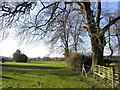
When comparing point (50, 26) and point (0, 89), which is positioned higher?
point (50, 26)

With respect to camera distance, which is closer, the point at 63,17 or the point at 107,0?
the point at 107,0

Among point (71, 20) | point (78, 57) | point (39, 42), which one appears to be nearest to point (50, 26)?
point (39, 42)

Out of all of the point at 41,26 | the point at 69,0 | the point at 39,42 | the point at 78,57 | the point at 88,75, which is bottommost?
the point at 88,75

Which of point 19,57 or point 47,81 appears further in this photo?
point 19,57

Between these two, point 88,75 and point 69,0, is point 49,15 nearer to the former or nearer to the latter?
point 69,0

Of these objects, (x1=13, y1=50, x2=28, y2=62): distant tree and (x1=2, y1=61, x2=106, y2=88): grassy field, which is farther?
(x1=13, y1=50, x2=28, y2=62): distant tree

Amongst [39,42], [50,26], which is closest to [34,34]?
A: [39,42]

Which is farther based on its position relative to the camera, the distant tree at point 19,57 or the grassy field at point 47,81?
the distant tree at point 19,57

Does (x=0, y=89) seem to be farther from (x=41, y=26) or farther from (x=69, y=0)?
(x=69, y=0)

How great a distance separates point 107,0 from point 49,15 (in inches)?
174

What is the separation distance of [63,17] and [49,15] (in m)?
1.26

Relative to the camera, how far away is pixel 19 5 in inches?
312

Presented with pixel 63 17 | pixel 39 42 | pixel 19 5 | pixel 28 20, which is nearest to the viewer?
pixel 19 5

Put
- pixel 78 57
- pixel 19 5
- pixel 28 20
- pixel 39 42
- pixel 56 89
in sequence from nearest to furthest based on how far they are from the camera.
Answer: pixel 56 89 → pixel 19 5 → pixel 28 20 → pixel 39 42 → pixel 78 57
